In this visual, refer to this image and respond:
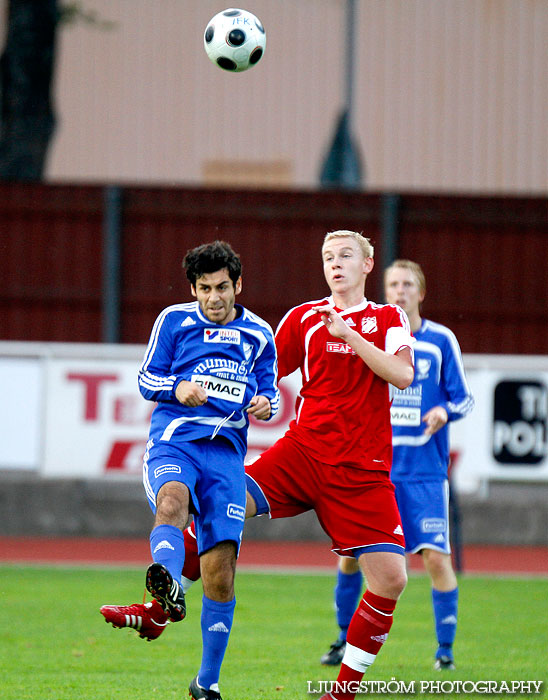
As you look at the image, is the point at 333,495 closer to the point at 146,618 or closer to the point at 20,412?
the point at 146,618

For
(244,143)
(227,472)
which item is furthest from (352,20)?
(227,472)

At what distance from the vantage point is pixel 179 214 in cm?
1716

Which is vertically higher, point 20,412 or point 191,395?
point 191,395

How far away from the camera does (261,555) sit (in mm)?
12602

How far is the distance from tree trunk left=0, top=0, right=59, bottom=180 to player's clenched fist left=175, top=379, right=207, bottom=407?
15.8 meters

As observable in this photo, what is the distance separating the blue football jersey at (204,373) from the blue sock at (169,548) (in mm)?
490

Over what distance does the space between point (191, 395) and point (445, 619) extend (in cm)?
241

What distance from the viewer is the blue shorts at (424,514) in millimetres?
6871

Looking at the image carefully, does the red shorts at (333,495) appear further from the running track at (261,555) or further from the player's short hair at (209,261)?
the running track at (261,555)

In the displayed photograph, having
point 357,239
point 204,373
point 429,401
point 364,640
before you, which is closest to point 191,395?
point 204,373

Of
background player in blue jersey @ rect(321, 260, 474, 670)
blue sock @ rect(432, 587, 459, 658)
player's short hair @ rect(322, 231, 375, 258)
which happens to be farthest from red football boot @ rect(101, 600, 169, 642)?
blue sock @ rect(432, 587, 459, 658)

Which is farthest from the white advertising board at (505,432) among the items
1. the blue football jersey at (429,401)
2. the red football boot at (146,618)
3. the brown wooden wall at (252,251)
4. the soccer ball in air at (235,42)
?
the red football boot at (146,618)

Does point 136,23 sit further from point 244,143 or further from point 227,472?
point 227,472

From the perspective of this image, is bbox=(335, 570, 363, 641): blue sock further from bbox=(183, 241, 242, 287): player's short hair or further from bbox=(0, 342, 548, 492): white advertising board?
bbox=(0, 342, 548, 492): white advertising board
